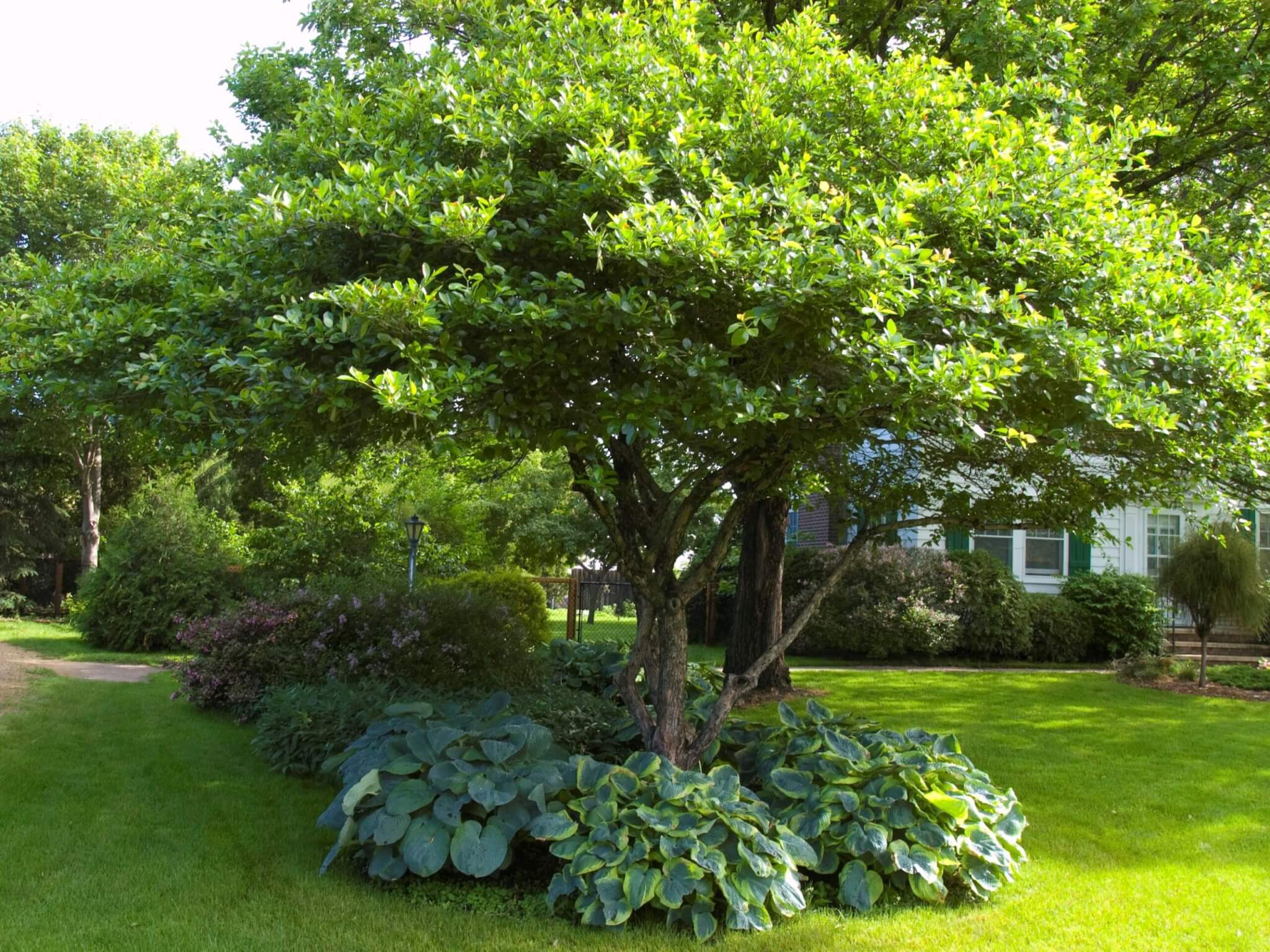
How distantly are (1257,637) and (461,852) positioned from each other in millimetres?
16639

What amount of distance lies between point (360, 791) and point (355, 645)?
4.37m

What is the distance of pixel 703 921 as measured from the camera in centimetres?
413

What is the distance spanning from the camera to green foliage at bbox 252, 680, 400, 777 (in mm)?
6730

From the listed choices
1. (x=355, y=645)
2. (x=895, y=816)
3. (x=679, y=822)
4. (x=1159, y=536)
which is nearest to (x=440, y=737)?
(x=679, y=822)

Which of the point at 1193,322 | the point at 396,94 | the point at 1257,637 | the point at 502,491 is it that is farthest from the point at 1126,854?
the point at 502,491

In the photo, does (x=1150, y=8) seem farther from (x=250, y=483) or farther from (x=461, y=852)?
(x=250, y=483)

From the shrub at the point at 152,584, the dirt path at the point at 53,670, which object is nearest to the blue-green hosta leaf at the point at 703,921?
the dirt path at the point at 53,670

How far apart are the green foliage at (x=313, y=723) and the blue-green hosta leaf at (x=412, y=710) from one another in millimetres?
668

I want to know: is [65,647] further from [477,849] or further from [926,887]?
[926,887]

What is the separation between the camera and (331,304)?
4117mm

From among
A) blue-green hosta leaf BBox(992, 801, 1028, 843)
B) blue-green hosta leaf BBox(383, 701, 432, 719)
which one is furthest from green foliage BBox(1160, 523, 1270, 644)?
blue-green hosta leaf BBox(383, 701, 432, 719)

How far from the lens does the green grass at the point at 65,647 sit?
43.0ft

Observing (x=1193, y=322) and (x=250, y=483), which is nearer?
(x=1193, y=322)

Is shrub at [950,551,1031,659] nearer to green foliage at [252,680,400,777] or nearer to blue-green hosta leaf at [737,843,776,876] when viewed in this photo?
green foliage at [252,680,400,777]
